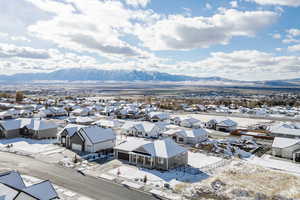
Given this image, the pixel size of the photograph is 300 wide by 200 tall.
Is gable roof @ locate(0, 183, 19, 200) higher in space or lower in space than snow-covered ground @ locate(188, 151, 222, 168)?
higher

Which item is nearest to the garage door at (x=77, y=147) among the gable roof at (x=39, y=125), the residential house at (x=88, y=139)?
the residential house at (x=88, y=139)

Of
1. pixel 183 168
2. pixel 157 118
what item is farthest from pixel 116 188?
pixel 157 118

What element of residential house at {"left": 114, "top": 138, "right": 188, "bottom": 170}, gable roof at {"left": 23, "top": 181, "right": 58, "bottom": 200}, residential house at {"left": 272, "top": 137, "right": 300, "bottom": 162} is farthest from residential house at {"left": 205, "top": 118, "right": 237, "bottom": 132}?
gable roof at {"left": 23, "top": 181, "right": 58, "bottom": 200}

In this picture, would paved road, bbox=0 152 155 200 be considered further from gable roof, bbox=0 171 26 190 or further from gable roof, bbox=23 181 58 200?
gable roof, bbox=0 171 26 190

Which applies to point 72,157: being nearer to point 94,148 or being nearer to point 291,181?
point 94,148

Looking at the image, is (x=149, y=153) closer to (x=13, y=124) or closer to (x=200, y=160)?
(x=200, y=160)

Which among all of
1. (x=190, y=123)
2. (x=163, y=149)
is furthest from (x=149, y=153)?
(x=190, y=123)

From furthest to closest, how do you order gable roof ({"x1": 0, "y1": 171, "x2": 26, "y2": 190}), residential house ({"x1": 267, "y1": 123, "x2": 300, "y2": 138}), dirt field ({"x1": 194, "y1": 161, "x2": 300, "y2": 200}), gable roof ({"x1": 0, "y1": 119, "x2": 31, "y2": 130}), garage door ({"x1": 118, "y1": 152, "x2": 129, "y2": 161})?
residential house ({"x1": 267, "y1": 123, "x2": 300, "y2": 138}) < gable roof ({"x1": 0, "y1": 119, "x2": 31, "y2": 130}) < garage door ({"x1": 118, "y1": 152, "x2": 129, "y2": 161}) < dirt field ({"x1": 194, "y1": 161, "x2": 300, "y2": 200}) < gable roof ({"x1": 0, "y1": 171, "x2": 26, "y2": 190})

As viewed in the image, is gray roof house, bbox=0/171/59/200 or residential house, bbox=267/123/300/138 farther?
residential house, bbox=267/123/300/138
